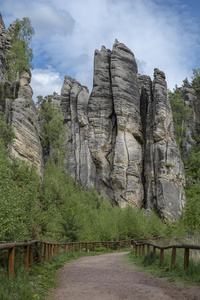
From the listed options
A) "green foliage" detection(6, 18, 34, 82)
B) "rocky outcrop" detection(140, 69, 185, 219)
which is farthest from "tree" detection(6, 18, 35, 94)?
"rocky outcrop" detection(140, 69, 185, 219)

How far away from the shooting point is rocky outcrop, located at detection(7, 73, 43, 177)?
35.3 meters

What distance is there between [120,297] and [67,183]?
127ft

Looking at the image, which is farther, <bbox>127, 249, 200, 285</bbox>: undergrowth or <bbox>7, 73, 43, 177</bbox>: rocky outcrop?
<bbox>7, 73, 43, 177</bbox>: rocky outcrop

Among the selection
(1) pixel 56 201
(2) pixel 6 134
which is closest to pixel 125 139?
(2) pixel 6 134

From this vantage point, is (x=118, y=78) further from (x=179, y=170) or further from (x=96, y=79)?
(x=179, y=170)

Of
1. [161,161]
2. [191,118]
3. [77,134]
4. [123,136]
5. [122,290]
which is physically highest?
[191,118]

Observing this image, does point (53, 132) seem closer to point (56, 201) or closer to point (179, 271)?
point (56, 201)

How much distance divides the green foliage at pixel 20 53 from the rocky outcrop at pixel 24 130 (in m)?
4.55

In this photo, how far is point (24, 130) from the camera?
36.6 m

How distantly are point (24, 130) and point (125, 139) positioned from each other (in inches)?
799

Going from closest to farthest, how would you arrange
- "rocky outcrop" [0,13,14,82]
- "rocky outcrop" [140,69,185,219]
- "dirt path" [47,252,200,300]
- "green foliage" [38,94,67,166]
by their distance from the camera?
"dirt path" [47,252,200,300], "rocky outcrop" [0,13,14,82], "rocky outcrop" [140,69,185,219], "green foliage" [38,94,67,166]

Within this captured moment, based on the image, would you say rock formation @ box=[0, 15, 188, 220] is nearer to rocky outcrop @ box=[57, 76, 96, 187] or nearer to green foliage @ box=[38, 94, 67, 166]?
rocky outcrop @ box=[57, 76, 96, 187]

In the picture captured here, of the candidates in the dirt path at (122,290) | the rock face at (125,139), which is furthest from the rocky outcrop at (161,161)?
the dirt path at (122,290)

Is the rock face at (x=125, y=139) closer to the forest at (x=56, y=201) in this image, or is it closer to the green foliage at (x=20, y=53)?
the forest at (x=56, y=201)
